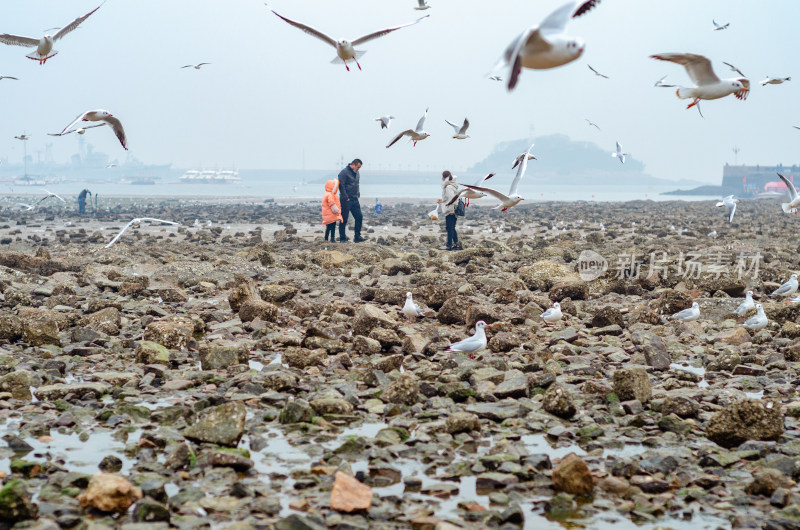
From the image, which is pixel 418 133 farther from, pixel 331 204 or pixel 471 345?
pixel 331 204

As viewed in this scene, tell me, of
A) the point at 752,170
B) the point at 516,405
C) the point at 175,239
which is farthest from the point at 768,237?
the point at 752,170

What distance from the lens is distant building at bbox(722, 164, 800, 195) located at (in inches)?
4222

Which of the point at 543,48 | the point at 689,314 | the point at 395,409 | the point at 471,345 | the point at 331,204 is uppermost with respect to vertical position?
the point at 543,48

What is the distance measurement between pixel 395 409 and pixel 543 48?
10.7 feet

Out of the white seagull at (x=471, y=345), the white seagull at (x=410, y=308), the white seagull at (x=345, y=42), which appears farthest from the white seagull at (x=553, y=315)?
the white seagull at (x=345, y=42)

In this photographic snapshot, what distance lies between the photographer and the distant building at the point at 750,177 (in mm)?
107250

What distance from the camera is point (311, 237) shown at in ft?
80.9

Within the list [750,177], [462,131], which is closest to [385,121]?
[462,131]

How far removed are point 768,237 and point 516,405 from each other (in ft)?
70.6

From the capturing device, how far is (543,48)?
4.18 m

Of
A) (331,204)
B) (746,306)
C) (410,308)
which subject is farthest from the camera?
(331,204)

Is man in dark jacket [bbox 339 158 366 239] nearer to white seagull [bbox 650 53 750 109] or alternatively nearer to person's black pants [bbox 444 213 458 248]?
person's black pants [bbox 444 213 458 248]

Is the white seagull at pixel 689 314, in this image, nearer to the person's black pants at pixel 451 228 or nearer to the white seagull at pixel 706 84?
the white seagull at pixel 706 84

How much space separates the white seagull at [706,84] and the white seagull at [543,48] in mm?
2880
